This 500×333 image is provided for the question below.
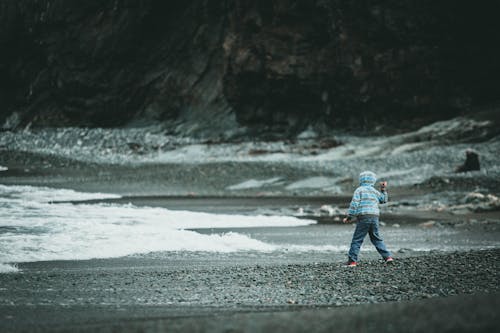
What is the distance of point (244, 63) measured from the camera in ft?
150

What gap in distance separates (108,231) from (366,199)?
19.0 feet

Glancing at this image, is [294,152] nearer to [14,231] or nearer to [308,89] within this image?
[308,89]

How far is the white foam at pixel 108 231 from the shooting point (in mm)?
10930

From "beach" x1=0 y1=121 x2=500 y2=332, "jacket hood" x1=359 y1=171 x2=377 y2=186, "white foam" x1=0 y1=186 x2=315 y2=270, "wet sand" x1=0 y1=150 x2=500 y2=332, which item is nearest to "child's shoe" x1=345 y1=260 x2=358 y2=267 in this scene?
"wet sand" x1=0 y1=150 x2=500 y2=332

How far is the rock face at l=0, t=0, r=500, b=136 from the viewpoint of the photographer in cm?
3962

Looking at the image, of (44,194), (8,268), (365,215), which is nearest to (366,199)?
(365,215)

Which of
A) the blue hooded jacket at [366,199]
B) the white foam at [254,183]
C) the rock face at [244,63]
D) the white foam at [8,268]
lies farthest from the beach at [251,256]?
the rock face at [244,63]

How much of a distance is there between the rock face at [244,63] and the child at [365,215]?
97.7 feet

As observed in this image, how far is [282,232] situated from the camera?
1430cm

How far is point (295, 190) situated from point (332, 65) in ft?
61.3

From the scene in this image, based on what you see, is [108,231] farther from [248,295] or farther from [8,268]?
[248,295]

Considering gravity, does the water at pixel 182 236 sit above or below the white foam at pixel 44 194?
below

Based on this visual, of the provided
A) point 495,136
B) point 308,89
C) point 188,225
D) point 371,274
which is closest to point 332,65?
point 308,89

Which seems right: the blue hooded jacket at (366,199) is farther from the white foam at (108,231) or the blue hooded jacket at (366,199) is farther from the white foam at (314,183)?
the white foam at (314,183)
